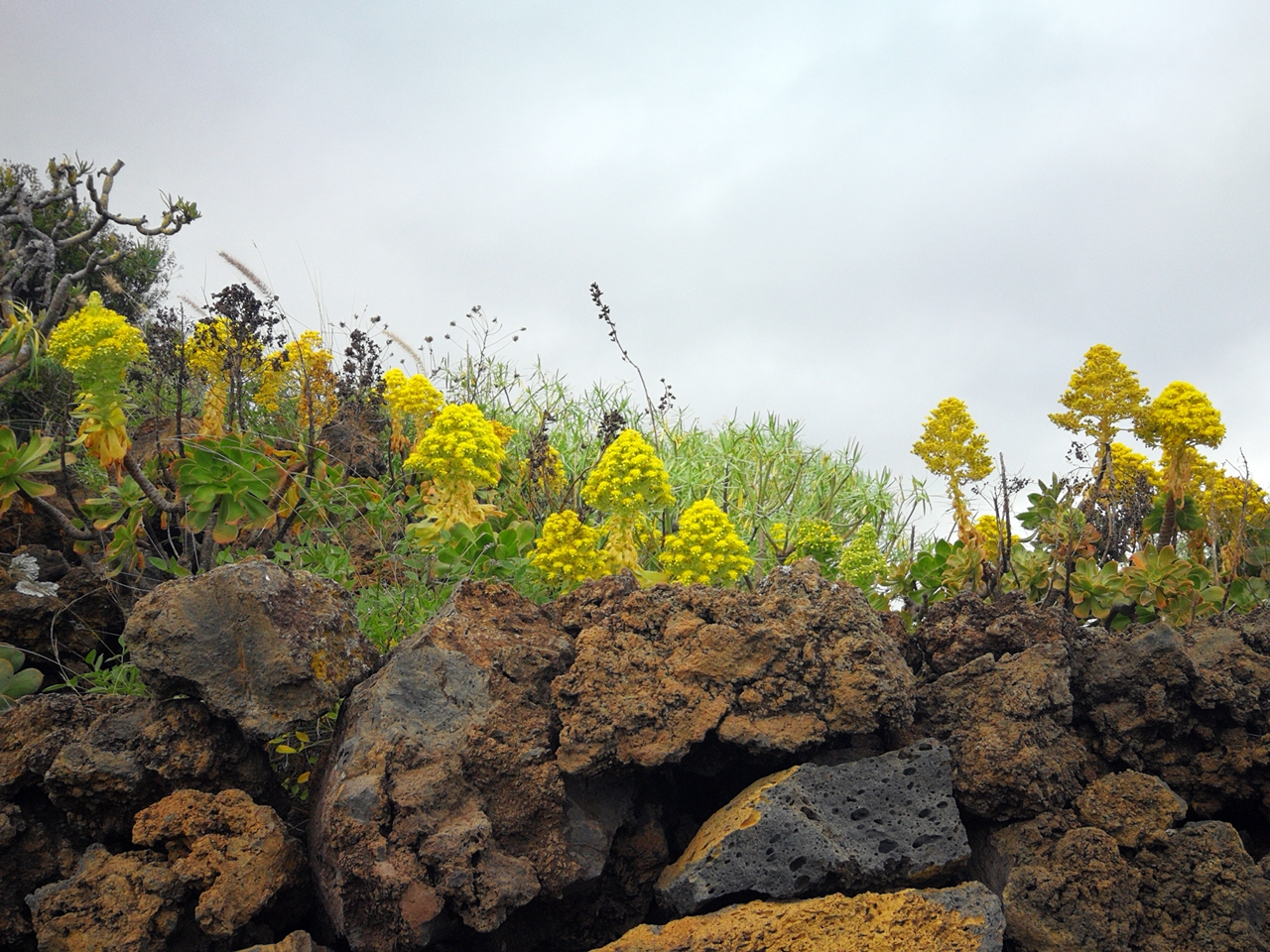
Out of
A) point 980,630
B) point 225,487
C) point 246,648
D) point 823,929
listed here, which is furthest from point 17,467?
point 980,630

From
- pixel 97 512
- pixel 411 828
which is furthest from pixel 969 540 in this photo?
pixel 97 512

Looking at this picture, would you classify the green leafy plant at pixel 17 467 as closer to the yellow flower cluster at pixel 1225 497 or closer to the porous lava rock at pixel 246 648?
the porous lava rock at pixel 246 648

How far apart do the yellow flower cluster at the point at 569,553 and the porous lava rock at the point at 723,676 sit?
94 centimetres

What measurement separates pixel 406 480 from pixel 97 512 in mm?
2003

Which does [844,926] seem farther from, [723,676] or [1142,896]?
[1142,896]

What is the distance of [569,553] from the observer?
453cm

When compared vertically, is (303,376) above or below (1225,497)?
above

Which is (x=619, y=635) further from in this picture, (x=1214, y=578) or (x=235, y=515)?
(x=1214, y=578)

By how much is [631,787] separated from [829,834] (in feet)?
2.19

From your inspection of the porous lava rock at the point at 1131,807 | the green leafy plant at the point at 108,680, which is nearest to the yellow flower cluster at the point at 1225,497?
the porous lava rock at the point at 1131,807

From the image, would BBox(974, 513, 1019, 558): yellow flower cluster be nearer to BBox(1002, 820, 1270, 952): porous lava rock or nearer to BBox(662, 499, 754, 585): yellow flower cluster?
BBox(662, 499, 754, 585): yellow flower cluster

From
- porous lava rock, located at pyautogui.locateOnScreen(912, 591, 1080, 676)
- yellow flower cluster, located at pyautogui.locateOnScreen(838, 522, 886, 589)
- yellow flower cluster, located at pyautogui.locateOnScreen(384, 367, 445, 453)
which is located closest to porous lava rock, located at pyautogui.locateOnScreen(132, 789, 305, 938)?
porous lava rock, located at pyautogui.locateOnScreen(912, 591, 1080, 676)

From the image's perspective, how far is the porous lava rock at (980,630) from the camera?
3723 millimetres

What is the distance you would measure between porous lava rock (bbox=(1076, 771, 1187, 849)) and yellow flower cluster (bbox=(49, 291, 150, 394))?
4.31m
